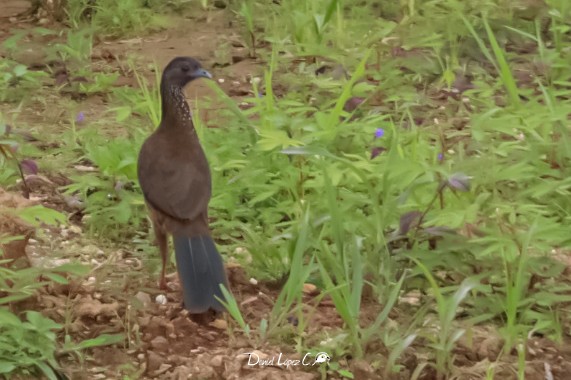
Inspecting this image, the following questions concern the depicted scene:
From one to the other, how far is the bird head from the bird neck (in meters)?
0.03

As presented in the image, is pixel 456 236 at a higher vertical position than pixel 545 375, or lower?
higher

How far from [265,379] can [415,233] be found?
864 mm

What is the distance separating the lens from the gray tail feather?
4449mm

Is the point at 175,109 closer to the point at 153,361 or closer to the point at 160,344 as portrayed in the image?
the point at 160,344

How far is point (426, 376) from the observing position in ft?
13.9

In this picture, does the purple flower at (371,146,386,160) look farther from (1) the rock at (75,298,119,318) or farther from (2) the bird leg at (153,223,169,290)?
(1) the rock at (75,298,119,318)

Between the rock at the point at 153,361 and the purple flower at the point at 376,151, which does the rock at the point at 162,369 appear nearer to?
the rock at the point at 153,361

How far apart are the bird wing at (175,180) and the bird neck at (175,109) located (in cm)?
12

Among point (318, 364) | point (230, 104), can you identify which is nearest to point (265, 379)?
point (318, 364)

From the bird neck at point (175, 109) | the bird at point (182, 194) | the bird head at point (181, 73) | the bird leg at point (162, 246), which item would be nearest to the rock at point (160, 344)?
the bird at point (182, 194)

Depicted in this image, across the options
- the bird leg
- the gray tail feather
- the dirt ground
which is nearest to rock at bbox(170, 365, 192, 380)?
the dirt ground

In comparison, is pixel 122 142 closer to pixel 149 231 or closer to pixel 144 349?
pixel 149 231

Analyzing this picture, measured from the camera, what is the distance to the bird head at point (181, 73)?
5316 mm

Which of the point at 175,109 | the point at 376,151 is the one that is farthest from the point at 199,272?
the point at 376,151
